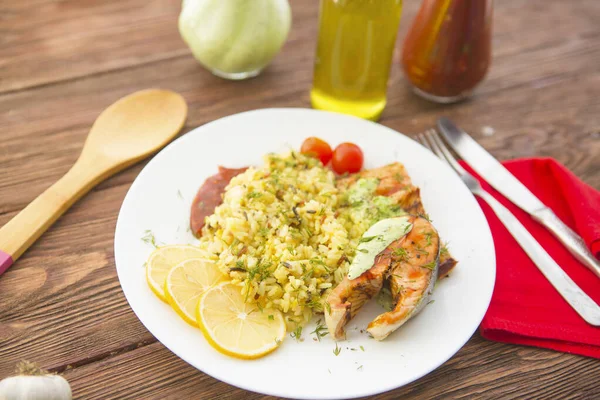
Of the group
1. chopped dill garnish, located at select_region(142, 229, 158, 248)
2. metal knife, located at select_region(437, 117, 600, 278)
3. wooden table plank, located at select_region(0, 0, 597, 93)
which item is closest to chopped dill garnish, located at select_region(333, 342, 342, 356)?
chopped dill garnish, located at select_region(142, 229, 158, 248)

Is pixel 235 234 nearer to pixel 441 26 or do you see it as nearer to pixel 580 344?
pixel 580 344

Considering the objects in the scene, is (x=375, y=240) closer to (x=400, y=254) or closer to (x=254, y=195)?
(x=400, y=254)

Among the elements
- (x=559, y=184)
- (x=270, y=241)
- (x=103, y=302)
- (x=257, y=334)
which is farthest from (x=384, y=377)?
(x=559, y=184)

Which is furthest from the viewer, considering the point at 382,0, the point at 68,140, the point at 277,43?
the point at 277,43

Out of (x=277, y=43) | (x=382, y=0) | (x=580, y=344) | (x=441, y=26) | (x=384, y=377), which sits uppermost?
(x=382, y=0)

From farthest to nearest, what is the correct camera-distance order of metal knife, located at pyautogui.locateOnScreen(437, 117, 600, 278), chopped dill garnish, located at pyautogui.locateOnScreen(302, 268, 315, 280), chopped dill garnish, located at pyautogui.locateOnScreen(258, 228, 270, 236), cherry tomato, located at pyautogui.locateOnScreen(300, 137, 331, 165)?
cherry tomato, located at pyautogui.locateOnScreen(300, 137, 331, 165) < metal knife, located at pyautogui.locateOnScreen(437, 117, 600, 278) < chopped dill garnish, located at pyautogui.locateOnScreen(258, 228, 270, 236) < chopped dill garnish, located at pyautogui.locateOnScreen(302, 268, 315, 280)

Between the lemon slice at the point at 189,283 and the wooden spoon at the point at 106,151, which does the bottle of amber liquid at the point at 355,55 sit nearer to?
the wooden spoon at the point at 106,151

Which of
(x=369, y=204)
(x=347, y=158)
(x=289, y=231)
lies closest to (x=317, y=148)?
Result: (x=347, y=158)

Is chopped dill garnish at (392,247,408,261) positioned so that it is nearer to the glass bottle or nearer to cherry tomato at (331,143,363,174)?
cherry tomato at (331,143,363,174)
